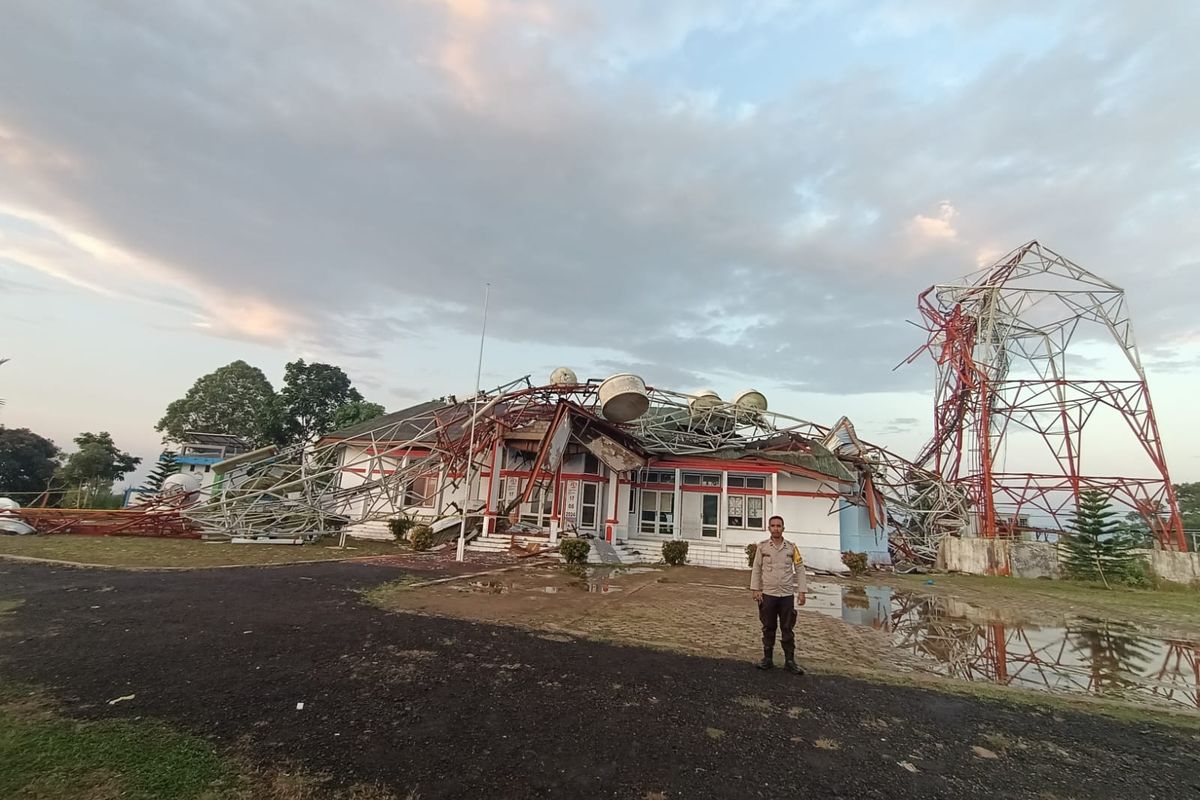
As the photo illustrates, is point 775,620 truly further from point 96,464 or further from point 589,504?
point 96,464

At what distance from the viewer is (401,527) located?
2325cm

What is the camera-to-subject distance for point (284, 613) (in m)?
8.64

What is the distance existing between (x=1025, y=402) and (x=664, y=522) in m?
17.5

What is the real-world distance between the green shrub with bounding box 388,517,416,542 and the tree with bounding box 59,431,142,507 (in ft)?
93.0

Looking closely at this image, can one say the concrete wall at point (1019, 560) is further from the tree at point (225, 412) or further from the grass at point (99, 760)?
the tree at point (225, 412)

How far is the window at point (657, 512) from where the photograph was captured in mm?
24984

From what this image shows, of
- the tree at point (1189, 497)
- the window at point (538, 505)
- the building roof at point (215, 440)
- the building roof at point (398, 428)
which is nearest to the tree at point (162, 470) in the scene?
the building roof at point (215, 440)

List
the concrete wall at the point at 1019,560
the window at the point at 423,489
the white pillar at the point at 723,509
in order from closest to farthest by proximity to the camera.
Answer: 1. the concrete wall at the point at 1019,560
2. the white pillar at the point at 723,509
3. the window at the point at 423,489

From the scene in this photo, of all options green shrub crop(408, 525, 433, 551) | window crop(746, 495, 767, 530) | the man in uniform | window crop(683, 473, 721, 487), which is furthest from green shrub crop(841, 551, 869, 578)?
green shrub crop(408, 525, 433, 551)

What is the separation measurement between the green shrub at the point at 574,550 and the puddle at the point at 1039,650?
783 centimetres

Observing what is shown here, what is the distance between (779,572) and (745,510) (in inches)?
713

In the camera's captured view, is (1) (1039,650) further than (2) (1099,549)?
No

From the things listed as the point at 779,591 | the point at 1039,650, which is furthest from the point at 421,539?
the point at 1039,650

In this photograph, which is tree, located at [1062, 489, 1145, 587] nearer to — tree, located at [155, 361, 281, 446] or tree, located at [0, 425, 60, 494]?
tree, located at [155, 361, 281, 446]
